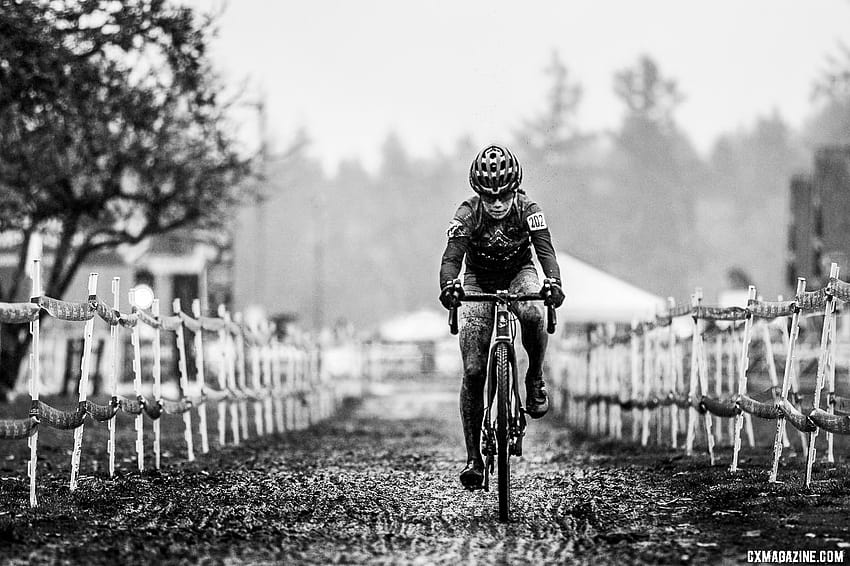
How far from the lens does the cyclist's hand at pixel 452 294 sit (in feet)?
29.6

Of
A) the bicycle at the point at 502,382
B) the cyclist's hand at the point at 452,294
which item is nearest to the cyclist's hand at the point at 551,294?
the bicycle at the point at 502,382

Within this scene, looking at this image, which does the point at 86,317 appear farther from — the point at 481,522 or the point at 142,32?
the point at 142,32

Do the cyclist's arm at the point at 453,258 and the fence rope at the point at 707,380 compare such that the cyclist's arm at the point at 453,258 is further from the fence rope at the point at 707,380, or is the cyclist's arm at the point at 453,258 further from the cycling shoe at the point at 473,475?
the fence rope at the point at 707,380

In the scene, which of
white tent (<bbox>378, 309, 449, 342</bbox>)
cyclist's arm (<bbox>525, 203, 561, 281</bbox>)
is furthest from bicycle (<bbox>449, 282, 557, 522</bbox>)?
white tent (<bbox>378, 309, 449, 342</bbox>)

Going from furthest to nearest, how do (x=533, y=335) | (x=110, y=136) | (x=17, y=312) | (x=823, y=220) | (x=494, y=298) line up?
1. (x=823, y=220)
2. (x=110, y=136)
3. (x=533, y=335)
4. (x=494, y=298)
5. (x=17, y=312)

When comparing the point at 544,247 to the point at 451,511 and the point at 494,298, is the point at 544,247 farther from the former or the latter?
the point at 451,511

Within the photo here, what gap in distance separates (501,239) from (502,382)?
1.12m

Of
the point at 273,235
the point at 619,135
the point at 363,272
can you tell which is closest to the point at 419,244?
the point at 363,272

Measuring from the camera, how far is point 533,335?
9.37 m

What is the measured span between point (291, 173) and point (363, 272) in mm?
30905

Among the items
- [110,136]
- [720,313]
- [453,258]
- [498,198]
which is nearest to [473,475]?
[453,258]

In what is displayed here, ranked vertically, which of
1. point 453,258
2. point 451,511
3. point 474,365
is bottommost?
point 451,511

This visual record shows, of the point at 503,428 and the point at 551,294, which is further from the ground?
the point at 551,294

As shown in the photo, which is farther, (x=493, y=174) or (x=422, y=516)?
(x=493, y=174)
